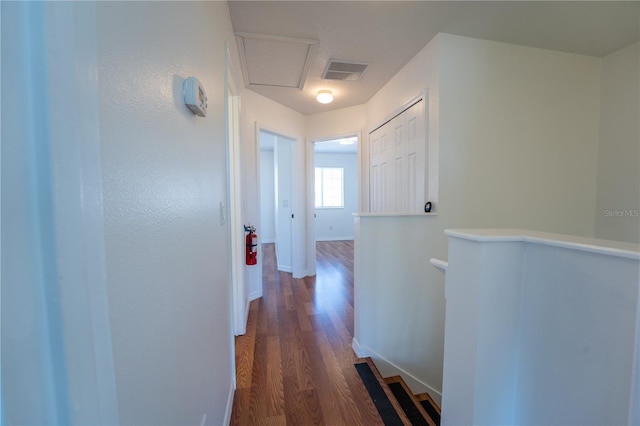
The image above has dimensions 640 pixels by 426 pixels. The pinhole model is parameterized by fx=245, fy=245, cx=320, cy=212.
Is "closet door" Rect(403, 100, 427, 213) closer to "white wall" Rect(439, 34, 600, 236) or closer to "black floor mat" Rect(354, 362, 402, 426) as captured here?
"white wall" Rect(439, 34, 600, 236)

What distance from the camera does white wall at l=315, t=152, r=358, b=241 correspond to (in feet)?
22.4

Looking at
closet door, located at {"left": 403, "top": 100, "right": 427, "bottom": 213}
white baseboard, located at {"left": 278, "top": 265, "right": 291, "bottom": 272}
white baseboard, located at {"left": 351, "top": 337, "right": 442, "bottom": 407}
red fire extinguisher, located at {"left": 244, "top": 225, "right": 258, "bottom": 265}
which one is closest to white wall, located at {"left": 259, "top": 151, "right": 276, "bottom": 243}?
white baseboard, located at {"left": 278, "top": 265, "right": 291, "bottom": 272}

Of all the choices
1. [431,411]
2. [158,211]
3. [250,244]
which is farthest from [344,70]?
[431,411]

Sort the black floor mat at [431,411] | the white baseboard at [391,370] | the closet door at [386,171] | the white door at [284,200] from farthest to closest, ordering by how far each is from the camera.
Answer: the white door at [284,200], the closet door at [386,171], the white baseboard at [391,370], the black floor mat at [431,411]

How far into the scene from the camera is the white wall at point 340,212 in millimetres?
6840

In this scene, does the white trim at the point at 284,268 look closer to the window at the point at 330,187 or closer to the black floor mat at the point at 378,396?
the black floor mat at the point at 378,396

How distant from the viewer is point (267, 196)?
6.55m

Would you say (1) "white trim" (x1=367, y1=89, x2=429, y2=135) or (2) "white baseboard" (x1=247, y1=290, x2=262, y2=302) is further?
(2) "white baseboard" (x1=247, y1=290, x2=262, y2=302)

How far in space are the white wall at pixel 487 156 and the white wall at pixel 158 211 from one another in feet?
4.30

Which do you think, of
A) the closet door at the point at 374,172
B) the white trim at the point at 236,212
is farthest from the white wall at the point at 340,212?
the white trim at the point at 236,212

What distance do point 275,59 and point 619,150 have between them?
124 inches

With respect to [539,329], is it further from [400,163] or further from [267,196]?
[267,196]

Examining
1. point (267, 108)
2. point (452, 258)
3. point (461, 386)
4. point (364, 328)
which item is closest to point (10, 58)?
point (452, 258)

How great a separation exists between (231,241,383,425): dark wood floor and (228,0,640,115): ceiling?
245 cm
